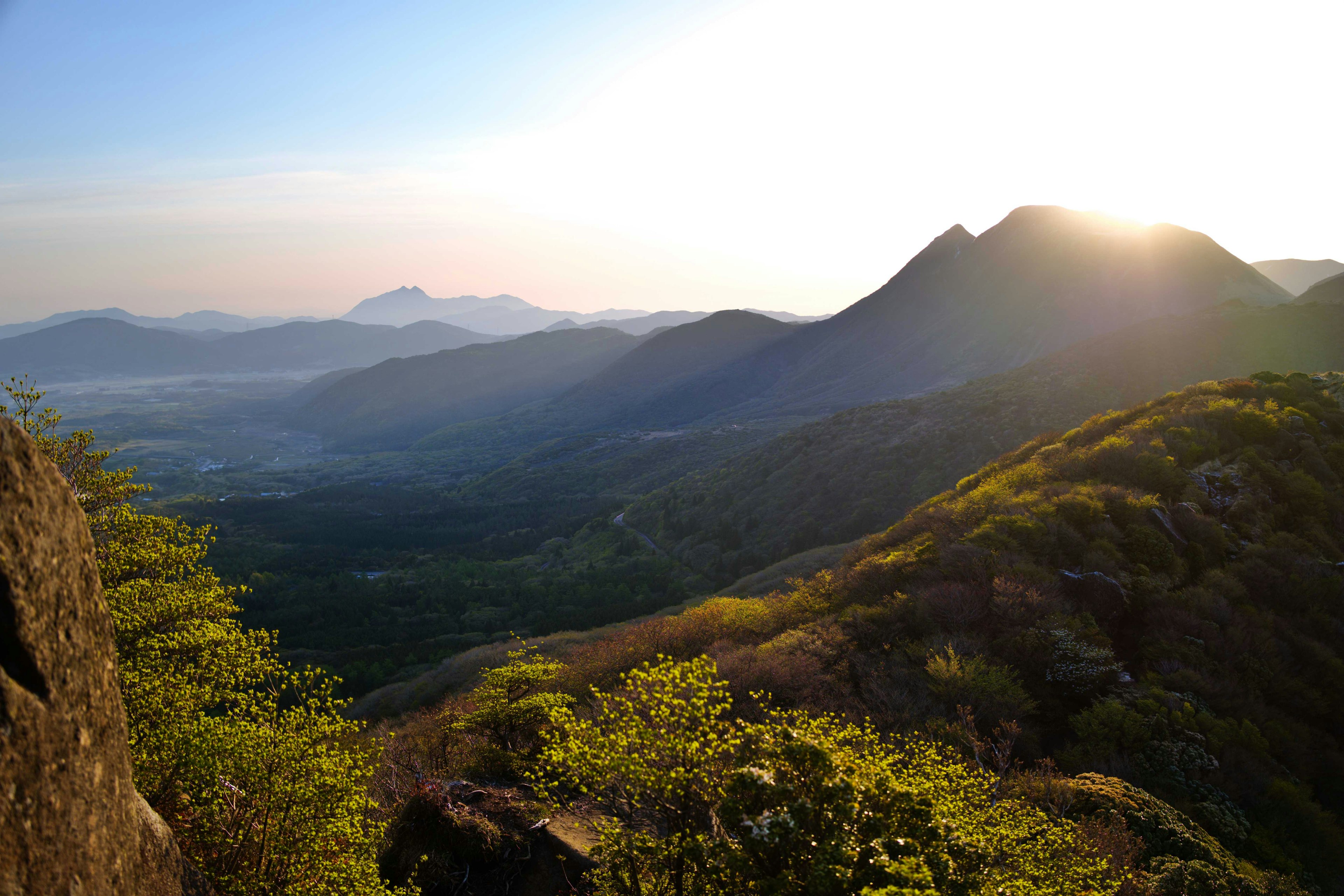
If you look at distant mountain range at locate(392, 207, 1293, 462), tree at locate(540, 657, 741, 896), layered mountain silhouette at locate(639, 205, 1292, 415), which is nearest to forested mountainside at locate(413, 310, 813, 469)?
distant mountain range at locate(392, 207, 1293, 462)

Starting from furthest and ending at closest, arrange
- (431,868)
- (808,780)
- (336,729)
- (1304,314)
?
(1304,314), (431,868), (336,729), (808,780)

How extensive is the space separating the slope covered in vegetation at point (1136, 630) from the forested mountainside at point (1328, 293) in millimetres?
76609

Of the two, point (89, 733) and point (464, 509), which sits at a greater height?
point (89, 733)

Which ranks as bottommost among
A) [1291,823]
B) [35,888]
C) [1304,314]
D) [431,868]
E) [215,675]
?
[1291,823]

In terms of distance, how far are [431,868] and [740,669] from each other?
1044 centimetres

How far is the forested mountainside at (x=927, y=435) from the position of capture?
6297 cm

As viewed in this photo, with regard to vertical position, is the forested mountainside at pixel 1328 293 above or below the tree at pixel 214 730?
above

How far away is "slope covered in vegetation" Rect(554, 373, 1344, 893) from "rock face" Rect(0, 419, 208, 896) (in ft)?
42.8

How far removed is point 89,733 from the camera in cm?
691

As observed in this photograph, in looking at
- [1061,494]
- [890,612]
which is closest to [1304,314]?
[1061,494]

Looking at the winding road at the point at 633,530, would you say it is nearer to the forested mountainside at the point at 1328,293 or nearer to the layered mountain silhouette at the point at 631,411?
the layered mountain silhouette at the point at 631,411

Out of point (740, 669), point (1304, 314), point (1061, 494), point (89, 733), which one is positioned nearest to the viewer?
point (89, 733)

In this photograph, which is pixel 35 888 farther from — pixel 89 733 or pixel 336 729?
pixel 336 729

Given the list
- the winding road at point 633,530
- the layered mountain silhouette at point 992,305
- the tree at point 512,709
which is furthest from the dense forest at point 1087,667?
the layered mountain silhouette at point 992,305
